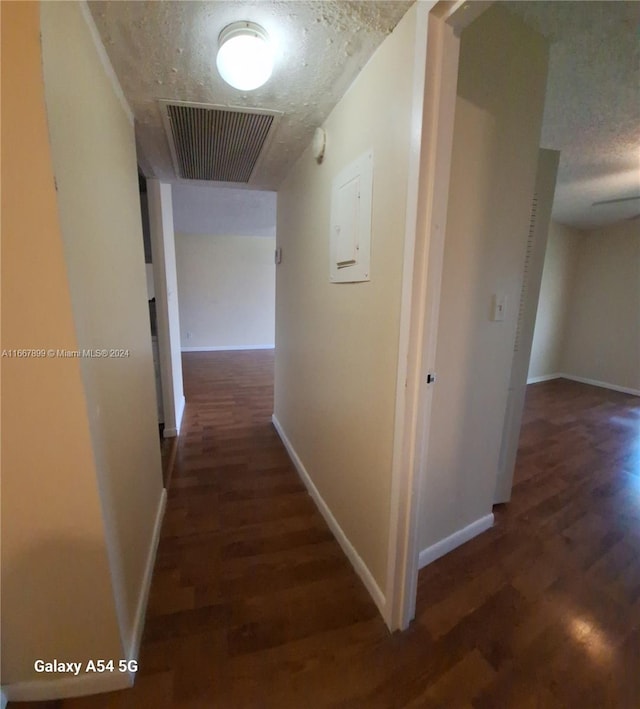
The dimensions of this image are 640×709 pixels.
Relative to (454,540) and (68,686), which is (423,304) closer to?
(454,540)

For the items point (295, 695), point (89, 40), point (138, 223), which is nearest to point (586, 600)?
point (295, 695)

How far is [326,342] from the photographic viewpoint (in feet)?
5.74

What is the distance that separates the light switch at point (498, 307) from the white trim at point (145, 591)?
186 cm

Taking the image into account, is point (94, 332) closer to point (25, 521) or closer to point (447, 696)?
point (25, 521)

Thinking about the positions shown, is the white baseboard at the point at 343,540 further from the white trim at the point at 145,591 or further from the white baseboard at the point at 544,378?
the white baseboard at the point at 544,378

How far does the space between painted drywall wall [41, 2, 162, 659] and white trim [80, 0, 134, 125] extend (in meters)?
0.02

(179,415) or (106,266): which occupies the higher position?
(106,266)

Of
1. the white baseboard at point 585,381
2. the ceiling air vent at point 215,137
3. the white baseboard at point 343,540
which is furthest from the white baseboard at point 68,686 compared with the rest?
the white baseboard at point 585,381

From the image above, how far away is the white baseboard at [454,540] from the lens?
1531mm

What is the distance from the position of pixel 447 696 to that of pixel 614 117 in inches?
116

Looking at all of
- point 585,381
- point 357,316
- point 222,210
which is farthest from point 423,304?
point 585,381

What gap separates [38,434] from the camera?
2.70ft

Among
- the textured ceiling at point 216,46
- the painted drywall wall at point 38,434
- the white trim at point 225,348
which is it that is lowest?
the white trim at point 225,348

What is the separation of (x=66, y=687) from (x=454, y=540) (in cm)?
162
